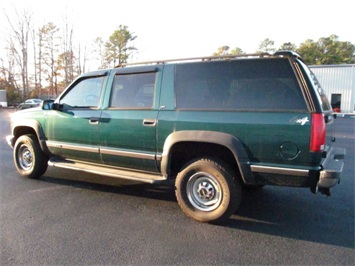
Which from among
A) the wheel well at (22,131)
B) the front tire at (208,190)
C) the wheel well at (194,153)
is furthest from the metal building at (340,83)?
the front tire at (208,190)

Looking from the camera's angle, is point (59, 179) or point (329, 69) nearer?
point (59, 179)

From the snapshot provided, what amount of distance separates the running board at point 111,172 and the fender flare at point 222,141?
19.1 inches

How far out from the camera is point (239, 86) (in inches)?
132

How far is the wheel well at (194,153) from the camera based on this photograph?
3.52 metres

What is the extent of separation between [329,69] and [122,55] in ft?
114

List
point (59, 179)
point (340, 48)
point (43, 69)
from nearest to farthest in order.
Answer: point (59, 179) < point (43, 69) < point (340, 48)

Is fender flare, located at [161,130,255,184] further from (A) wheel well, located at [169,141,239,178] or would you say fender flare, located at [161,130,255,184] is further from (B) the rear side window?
(B) the rear side window

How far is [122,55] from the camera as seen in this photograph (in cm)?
5184

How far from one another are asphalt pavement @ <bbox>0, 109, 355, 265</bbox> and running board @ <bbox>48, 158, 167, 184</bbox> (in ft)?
1.37

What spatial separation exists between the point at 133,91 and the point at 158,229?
6.44ft

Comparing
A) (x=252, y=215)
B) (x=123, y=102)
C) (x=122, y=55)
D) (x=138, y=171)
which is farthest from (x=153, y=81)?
(x=122, y=55)

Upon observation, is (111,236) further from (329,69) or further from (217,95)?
(329,69)

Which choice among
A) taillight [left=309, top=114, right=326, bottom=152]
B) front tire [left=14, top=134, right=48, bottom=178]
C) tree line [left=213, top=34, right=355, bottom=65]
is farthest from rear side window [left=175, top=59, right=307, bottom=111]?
tree line [left=213, top=34, right=355, bottom=65]

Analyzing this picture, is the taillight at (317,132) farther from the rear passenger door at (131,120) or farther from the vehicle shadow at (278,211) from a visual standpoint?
the rear passenger door at (131,120)
